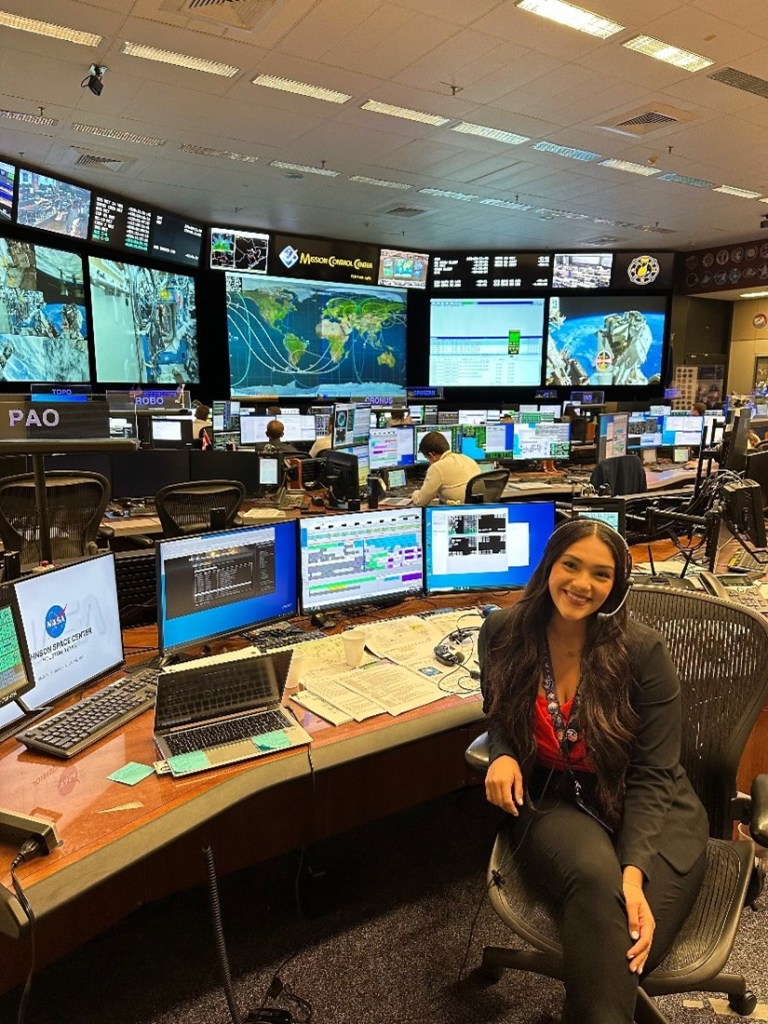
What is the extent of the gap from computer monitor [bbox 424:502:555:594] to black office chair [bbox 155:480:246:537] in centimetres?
162

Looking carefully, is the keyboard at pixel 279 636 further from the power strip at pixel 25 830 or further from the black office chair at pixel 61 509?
the black office chair at pixel 61 509

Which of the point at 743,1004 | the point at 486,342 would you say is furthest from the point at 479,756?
the point at 486,342

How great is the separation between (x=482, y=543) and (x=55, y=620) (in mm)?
1604

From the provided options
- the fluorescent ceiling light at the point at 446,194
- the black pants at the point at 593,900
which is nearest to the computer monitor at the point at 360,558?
the black pants at the point at 593,900

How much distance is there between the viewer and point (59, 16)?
4137 millimetres

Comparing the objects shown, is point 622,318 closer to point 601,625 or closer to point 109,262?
point 109,262

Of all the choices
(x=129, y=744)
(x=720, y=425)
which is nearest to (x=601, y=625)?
(x=129, y=744)

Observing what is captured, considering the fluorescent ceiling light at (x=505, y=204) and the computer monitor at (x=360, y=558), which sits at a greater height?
the fluorescent ceiling light at (x=505, y=204)

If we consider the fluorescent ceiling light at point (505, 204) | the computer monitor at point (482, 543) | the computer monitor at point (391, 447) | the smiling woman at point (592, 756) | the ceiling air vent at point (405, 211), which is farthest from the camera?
the ceiling air vent at point (405, 211)

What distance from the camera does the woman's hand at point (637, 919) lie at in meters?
1.37

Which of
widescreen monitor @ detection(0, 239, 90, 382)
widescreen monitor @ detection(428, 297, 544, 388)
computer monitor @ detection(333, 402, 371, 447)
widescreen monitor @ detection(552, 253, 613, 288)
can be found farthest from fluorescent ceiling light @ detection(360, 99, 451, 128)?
widescreen monitor @ detection(552, 253, 613, 288)

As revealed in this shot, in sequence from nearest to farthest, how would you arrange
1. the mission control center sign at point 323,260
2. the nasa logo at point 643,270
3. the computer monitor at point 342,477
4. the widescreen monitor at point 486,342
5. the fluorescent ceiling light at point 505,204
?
the computer monitor at point 342,477, the fluorescent ceiling light at point 505,204, the mission control center sign at point 323,260, the nasa logo at point 643,270, the widescreen monitor at point 486,342

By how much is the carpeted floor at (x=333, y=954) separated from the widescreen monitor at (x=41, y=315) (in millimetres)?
6406

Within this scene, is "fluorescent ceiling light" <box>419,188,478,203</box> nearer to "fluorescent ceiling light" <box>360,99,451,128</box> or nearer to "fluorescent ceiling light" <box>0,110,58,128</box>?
"fluorescent ceiling light" <box>360,99,451,128</box>
